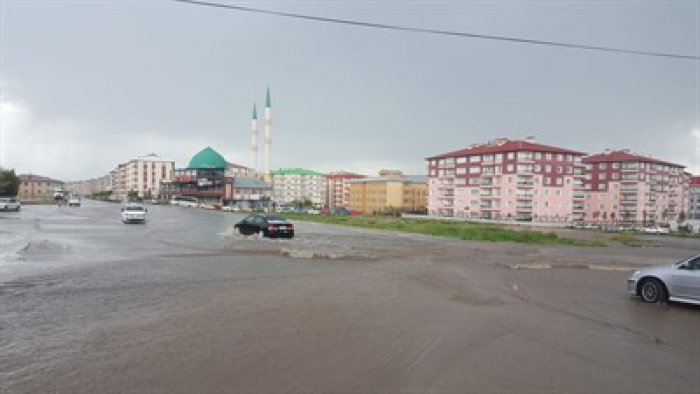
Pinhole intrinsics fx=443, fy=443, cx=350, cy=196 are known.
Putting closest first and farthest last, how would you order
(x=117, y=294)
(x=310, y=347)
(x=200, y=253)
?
1. (x=310, y=347)
2. (x=117, y=294)
3. (x=200, y=253)

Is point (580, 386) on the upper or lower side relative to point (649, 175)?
lower

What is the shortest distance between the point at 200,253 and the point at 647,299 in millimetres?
15981

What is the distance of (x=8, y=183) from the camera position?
97875mm

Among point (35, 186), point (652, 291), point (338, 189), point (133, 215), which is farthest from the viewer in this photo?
point (35, 186)

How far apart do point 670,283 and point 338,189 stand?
160283 millimetres

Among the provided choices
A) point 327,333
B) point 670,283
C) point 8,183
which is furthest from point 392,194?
point 327,333

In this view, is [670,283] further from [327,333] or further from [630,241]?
[630,241]

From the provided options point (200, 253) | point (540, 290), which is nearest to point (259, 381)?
point (540, 290)

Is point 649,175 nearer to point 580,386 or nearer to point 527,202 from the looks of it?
point 527,202

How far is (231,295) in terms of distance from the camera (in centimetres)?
1041

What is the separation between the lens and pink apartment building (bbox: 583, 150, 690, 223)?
321 ft

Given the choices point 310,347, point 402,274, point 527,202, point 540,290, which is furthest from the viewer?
point 527,202

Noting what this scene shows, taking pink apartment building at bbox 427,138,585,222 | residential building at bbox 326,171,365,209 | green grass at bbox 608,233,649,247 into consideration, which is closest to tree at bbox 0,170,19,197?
residential building at bbox 326,171,365,209

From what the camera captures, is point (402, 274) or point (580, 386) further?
point (402, 274)
